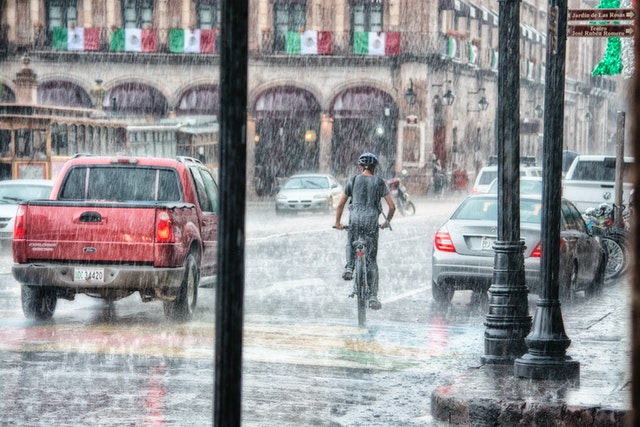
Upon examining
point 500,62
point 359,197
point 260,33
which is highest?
point 260,33

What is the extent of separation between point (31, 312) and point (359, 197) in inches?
146

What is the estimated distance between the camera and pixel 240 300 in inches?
126

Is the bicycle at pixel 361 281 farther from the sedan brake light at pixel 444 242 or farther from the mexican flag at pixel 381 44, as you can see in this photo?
the mexican flag at pixel 381 44

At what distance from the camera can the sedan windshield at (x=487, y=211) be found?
15156mm

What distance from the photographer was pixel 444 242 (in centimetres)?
1491

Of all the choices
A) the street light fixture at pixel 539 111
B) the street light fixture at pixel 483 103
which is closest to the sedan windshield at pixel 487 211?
the street light fixture at pixel 483 103

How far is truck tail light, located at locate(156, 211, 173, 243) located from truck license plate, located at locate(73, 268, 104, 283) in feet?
2.20

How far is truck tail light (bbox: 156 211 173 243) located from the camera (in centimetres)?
1239

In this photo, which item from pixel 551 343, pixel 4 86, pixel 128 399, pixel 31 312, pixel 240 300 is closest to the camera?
pixel 240 300

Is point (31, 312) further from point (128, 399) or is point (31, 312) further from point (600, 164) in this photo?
point (600, 164)

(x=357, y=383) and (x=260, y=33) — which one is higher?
(x=260, y=33)

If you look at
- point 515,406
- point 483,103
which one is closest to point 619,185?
point 515,406

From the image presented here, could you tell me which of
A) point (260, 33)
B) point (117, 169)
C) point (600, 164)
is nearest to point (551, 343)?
point (117, 169)

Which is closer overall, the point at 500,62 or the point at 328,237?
the point at 500,62
